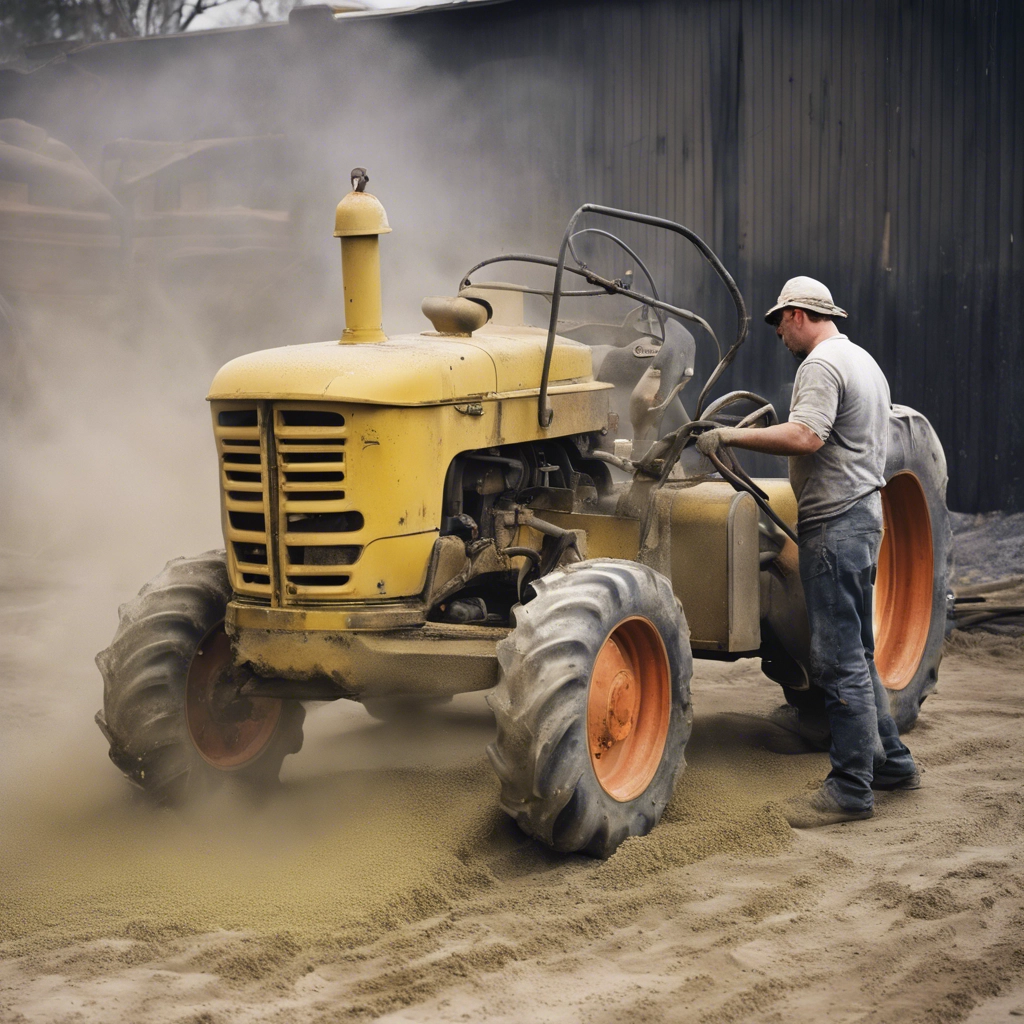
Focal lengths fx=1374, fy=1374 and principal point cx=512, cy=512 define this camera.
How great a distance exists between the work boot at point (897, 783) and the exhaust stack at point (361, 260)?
7.97ft

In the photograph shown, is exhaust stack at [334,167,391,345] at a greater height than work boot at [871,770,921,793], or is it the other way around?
exhaust stack at [334,167,391,345]

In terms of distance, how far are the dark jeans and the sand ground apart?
7.8 inches

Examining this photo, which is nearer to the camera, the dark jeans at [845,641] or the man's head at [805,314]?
the dark jeans at [845,641]

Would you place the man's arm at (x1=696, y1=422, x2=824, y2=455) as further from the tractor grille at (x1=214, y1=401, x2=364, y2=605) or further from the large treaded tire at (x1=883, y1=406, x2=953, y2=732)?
the tractor grille at (x1=214, y1=401, x2=364, y2=605)

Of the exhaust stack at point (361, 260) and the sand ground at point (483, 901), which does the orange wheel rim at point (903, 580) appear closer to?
the sand ground at point (483, 901)

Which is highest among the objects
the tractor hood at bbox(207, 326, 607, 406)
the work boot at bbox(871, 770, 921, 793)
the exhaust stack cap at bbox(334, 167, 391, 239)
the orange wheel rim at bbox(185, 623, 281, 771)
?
the exhaust stack cap at bbox(334, 167, 391, 239)

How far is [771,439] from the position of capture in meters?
4.61

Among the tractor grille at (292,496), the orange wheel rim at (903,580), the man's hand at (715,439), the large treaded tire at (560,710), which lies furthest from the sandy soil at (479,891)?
the man's hand at (715,439)

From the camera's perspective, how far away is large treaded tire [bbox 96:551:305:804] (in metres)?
4.59

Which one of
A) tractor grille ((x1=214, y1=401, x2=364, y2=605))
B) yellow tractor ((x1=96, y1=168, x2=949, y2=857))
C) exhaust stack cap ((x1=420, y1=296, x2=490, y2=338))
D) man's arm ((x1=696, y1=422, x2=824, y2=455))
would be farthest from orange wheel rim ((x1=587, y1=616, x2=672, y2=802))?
exhaust stack cap ((x1=420, y1=296, x2=490, y2=338))

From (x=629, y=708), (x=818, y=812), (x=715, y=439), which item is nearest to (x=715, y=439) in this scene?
(x=715, y=439)

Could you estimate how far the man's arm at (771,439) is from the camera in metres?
4.59

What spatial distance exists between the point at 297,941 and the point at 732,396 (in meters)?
2.63

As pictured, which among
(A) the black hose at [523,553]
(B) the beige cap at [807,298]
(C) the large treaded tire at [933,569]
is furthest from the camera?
(C) the large treaded tire at [933,569]
